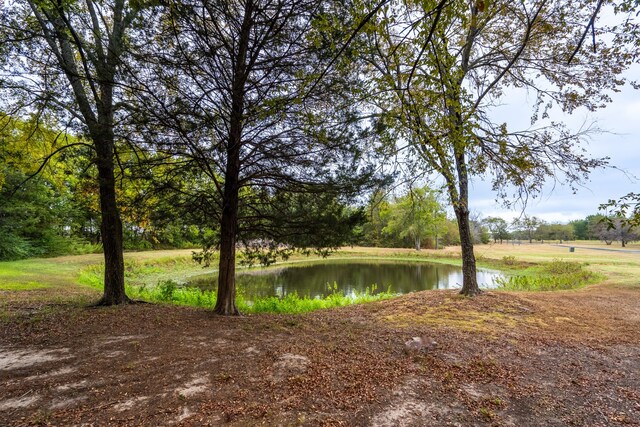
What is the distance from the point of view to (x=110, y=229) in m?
6.38

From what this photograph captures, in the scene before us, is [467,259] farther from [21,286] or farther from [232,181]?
[21,286]

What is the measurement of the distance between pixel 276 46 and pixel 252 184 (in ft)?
8.31

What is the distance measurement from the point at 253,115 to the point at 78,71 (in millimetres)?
4084

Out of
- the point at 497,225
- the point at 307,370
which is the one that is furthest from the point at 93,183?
the point at 497,225

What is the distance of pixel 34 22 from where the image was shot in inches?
231

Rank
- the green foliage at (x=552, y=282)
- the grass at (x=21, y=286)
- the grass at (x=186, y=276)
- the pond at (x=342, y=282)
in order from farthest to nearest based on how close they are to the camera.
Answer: the pond at (x=342, y=282)
the green foliage at (x=552, y=282)
the grass at (x=186, y=276)
the grass at (x=21, y=286)

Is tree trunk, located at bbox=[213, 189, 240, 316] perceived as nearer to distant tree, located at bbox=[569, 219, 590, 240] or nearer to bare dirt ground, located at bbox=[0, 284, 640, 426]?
bare dirt ground, located at bbox=[0, 284, 640, 426]

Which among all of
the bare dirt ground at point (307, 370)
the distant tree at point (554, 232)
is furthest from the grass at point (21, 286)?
the distant tree at point (554, 232)

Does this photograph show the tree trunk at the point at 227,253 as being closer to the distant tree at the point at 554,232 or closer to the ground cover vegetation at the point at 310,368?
the ground cover vegetation at the point at 310,368

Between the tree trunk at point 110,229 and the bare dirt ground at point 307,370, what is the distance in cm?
62

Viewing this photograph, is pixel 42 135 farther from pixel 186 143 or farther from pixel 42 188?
pixel 42 188

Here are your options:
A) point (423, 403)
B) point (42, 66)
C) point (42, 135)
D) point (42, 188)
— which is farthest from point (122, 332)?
point (42, 188)

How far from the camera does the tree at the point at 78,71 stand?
5113 mm

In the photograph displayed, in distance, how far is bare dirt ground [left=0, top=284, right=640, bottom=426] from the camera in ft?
8.72
